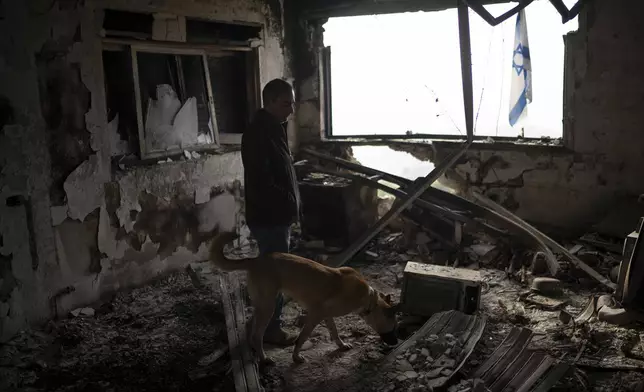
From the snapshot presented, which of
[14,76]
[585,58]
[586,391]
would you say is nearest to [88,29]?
[14,76]

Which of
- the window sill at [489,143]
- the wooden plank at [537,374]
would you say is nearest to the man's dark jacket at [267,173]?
the wooden plank at [537,374]

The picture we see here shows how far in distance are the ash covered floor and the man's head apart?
1.82 m

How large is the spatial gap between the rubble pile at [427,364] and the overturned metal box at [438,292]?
460 millimetres

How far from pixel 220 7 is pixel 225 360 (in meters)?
3.92

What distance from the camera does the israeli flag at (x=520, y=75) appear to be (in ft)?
20.4

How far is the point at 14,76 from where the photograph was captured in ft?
13.1

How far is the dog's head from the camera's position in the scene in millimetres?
3844

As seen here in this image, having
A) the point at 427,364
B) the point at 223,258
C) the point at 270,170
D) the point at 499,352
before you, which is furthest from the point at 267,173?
the point at 499,352

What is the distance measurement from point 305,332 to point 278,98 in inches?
65.8

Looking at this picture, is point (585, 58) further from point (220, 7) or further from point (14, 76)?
point (14, 76)

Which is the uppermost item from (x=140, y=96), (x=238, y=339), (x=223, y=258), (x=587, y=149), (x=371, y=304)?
(x=140, y=96)

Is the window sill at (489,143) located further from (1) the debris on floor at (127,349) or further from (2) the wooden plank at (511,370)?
(1) the debris on floor at (127,349)

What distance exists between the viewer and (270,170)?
3793mm

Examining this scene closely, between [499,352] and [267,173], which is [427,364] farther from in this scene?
[267,173]
